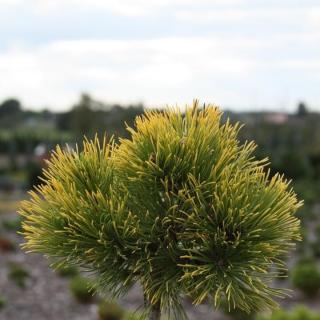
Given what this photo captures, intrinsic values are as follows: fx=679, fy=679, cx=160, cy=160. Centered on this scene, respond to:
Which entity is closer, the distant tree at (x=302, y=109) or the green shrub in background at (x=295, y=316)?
the green shrub in background at (x=295, y=316)

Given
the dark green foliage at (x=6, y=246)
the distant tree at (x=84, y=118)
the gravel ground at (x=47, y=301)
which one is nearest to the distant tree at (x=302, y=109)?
the distant tree at (x=84, y=118)

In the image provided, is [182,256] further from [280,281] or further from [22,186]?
[22,186]

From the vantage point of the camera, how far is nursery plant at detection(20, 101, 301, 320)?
1.95m

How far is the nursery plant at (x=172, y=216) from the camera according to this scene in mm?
1948

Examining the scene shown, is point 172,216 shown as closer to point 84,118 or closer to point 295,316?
point 295,316

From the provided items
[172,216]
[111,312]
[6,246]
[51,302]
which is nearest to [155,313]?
[172,216]

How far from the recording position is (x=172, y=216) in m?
1.96

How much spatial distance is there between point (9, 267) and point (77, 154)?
807 centimetres

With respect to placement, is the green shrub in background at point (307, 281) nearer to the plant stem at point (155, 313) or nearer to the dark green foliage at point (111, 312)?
the dark green foliage at point (111, 312)

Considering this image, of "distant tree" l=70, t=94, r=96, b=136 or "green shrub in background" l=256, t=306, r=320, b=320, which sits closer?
"green shrub in background" l=256, t=306, r=320, b=320

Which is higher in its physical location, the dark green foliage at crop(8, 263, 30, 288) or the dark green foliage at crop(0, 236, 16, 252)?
the dark green foliage at crop(8, 263, 30, 288)

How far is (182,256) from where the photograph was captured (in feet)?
6.25

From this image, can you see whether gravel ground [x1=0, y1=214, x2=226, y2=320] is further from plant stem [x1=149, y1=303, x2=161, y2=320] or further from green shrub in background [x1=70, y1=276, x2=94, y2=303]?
plant stem [x1=149, y1=303, x2=161, y2=320]

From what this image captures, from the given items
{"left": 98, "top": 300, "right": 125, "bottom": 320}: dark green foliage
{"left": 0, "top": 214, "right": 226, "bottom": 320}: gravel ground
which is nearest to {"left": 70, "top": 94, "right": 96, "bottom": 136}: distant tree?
{"left": 0, "top": 214, "right": 226, "bottom": 320}: gravel ground
